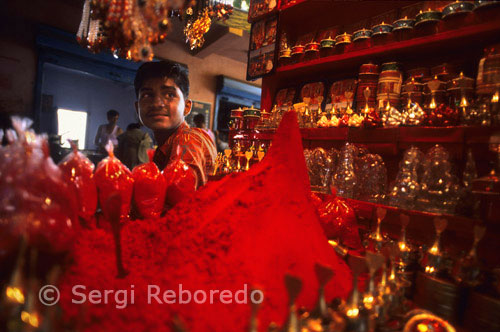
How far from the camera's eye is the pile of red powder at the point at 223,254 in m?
0.52

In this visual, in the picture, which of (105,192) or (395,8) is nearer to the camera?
(105,192)

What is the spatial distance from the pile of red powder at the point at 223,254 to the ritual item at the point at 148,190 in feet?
0.33

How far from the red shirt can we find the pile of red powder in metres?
0.55

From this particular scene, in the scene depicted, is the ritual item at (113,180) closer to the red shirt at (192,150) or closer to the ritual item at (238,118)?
the red shirt at (192,150)

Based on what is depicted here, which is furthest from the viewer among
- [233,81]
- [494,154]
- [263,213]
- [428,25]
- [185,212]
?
[233,81]

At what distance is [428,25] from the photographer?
127cm

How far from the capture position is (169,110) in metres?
1.54

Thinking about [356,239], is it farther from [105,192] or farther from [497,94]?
[105,192]

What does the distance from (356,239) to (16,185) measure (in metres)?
1.02

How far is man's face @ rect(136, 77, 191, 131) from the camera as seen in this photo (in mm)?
1501

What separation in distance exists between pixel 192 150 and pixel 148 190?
0.51 m

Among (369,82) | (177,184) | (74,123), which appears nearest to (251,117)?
(369,82)

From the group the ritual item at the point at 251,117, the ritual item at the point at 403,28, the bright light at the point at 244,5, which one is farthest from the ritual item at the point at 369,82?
the bright light at the point at 244,5

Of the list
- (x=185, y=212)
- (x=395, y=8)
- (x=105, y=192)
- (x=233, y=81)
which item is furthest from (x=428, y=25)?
(x=233, y=81)
